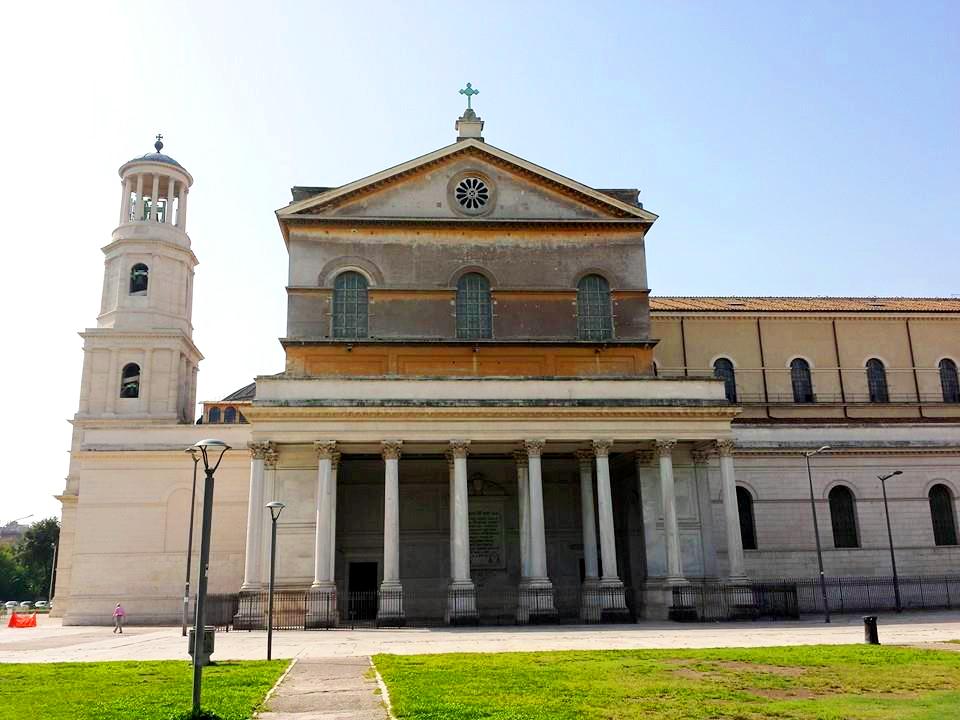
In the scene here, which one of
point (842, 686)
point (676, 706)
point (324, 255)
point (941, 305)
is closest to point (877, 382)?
point (941, 305)

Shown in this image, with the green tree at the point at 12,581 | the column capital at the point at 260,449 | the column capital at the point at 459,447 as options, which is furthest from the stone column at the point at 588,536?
the green tree at the point at 12,581

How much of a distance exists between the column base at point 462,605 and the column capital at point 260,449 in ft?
26.5

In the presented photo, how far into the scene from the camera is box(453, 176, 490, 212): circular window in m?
36.8

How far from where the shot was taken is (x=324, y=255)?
35.6m

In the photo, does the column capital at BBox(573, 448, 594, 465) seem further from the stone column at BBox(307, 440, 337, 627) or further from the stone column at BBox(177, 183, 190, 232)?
the stone column at BBox(177, 183, 190, 232)

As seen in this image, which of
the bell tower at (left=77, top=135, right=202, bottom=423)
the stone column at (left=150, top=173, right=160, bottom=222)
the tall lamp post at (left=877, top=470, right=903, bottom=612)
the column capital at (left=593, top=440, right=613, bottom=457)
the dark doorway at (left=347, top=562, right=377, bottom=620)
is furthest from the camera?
the stone column at (left=150, top=173, right=160, bottom=222)

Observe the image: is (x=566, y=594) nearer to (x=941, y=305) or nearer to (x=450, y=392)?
(x=450, y=392)

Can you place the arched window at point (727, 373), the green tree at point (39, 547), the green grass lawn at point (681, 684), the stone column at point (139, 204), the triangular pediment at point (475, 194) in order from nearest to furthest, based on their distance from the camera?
1. the green grass lawn at point (681, 684)
2. the triangular pediment at point (475, 194)
3. the arched window at point (727, 373)
4. the stone column at point (139, 204)
5. the green tree at point (39, 547)

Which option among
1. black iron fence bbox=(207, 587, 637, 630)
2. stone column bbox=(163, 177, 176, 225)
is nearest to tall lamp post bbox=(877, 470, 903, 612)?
black iron fence bbox=(207, 587, 637, 630)

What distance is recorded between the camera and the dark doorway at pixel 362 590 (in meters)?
33.0

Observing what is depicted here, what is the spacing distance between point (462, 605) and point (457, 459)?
5019 mm

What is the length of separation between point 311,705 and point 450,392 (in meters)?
19.3

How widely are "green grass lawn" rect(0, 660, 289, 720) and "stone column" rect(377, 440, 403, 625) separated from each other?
1081cm

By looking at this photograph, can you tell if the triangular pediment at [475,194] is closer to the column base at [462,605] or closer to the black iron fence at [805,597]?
the column base at [462,605]
